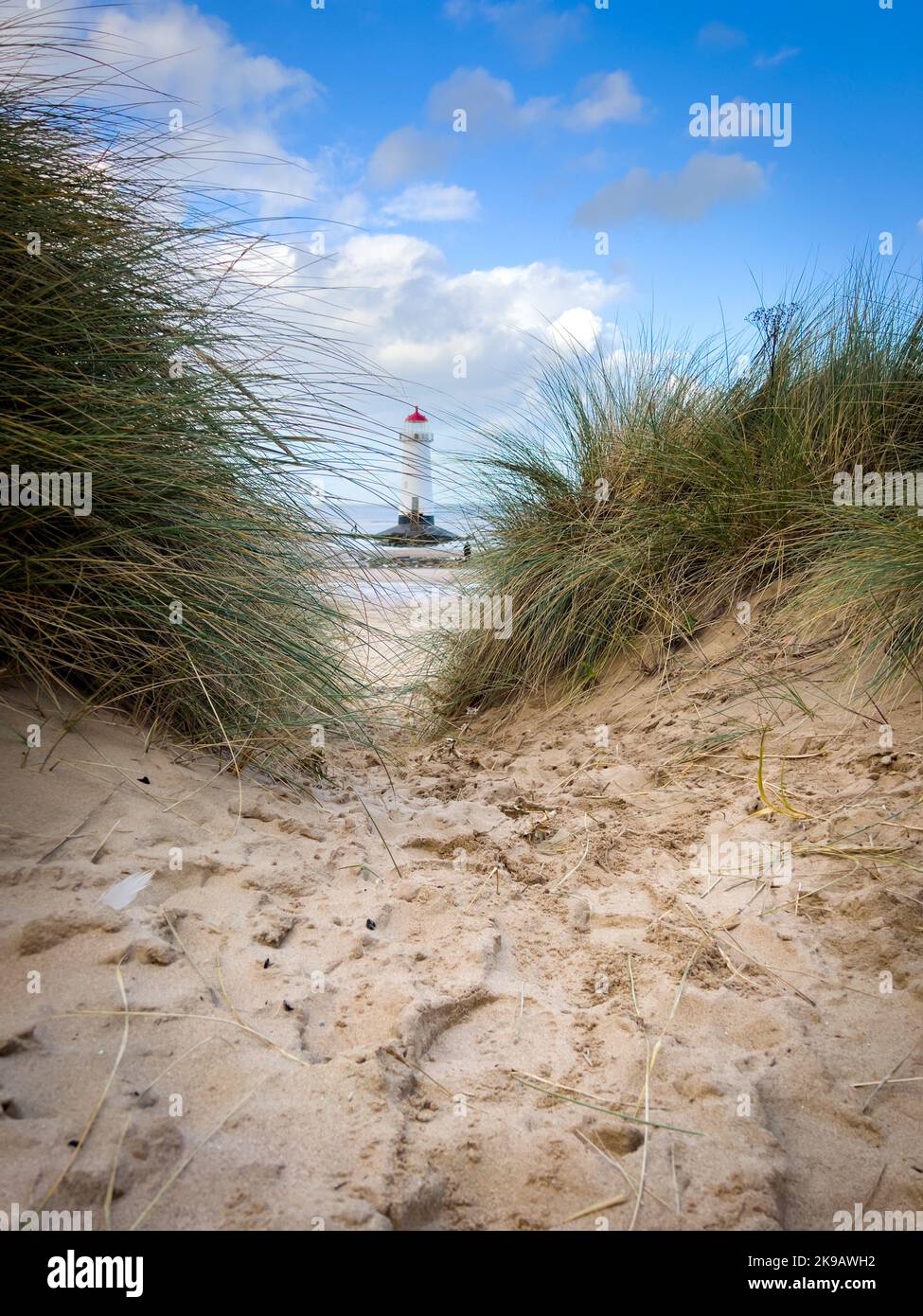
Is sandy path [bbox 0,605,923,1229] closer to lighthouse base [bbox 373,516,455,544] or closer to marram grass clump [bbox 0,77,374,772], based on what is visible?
marram grass clump [bbox 0,77,374,772]

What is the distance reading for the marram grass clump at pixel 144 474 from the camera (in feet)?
7.38

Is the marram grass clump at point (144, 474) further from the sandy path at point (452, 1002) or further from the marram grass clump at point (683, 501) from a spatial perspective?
the marram grass clump at point (683, 501)

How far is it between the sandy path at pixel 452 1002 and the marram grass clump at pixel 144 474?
23 cm

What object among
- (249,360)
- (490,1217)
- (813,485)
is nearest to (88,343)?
(249,360)

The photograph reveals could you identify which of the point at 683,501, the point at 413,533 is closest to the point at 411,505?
the point at 413,533

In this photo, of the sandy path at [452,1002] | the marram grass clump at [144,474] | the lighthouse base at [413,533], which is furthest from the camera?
the lighthouse base at [413,533]

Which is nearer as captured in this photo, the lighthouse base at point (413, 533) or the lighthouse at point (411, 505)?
the lighthouse at point (411, 505)

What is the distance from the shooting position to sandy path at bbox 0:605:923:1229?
1.21 metres

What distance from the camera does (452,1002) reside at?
5.40 feet

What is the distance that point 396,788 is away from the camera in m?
3.14

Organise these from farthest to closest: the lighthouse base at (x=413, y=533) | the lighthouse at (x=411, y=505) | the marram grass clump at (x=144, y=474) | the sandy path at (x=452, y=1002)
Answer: the lighthouse base at (x=413, y=533), the lighthouse at (x=411, y=505), the marram grass clump at (x=144, y=474), the sandy path at (x=452, y=1002)

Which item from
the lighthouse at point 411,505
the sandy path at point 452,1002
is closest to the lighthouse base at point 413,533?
the lighthouse at point 411,505

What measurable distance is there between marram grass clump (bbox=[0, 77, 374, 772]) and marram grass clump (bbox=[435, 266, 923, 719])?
4.88 feet

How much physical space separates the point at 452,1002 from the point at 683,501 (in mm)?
2913
